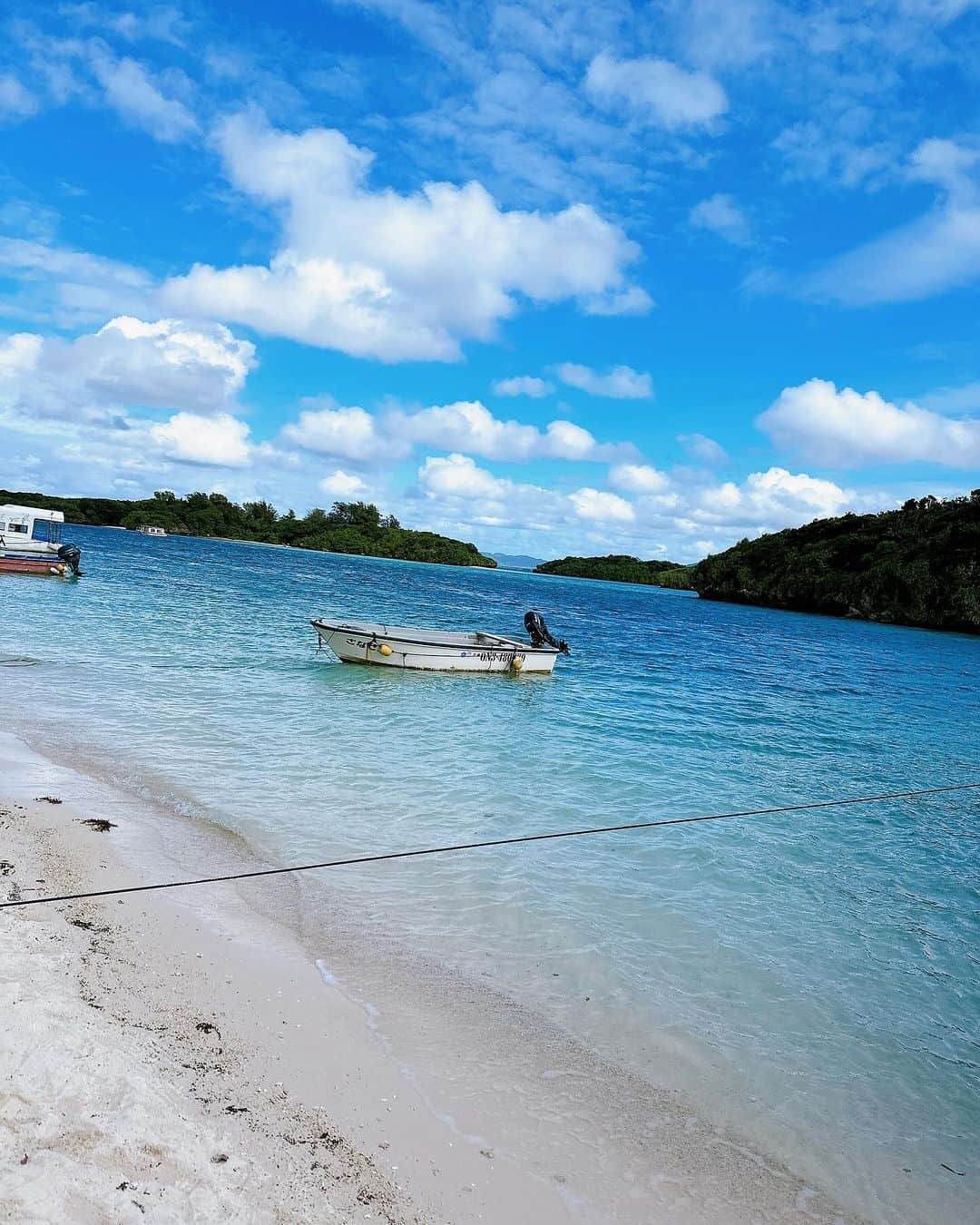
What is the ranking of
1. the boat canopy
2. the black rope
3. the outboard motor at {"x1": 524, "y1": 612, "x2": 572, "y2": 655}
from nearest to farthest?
the black rope, the outboard motor at {"x1": 524, "y1": 612, "x2": 572, "y2": 655}, the boat canopy

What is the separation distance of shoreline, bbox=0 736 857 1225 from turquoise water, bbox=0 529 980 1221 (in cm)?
61

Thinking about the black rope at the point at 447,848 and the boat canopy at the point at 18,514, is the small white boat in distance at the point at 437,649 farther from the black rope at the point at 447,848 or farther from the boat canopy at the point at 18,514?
the boat canopy at the point at 18,514

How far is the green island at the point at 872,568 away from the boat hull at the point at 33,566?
8002 cm

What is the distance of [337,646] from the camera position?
22109mm

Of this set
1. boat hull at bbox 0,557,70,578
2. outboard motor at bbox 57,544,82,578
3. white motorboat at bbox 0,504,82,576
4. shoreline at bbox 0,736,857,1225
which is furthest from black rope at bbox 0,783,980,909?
outboard motor at bbox 57,544,82,578

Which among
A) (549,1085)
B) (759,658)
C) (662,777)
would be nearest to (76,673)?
(662,777)

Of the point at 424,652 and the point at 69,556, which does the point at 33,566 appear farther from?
the point at 424,652

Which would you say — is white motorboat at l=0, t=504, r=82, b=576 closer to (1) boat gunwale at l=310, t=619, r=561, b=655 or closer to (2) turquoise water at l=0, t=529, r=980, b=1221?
A: (2) turquoise water at l=0, t=529, r=980, b=1221

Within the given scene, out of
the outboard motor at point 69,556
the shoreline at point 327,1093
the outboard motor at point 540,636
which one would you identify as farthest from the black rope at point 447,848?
the outboard motor at point 69,556

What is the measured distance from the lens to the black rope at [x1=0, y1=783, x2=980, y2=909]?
20.0 ft

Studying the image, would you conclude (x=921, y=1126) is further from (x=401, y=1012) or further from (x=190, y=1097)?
(x=190, y=1097)

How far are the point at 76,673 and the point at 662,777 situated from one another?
12.6m

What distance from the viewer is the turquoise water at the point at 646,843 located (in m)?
5.38

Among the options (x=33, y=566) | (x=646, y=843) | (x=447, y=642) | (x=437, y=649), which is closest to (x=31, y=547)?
(x=33, y=566)
